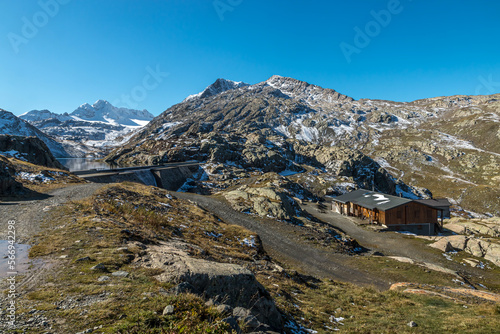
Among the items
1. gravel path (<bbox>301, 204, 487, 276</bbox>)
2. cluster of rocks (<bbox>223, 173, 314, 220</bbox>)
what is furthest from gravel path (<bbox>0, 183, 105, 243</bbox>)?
gravel path (<bbox>301, 204, 487, 276</bbox>)

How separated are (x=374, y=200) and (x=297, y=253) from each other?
3685cm

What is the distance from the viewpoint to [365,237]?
41406mm

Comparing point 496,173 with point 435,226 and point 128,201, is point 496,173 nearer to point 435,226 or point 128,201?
point 435,226

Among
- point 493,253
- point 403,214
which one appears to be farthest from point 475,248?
point 403,214

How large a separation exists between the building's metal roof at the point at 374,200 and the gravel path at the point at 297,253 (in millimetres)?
26270

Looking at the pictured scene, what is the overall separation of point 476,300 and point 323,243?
1639 cm

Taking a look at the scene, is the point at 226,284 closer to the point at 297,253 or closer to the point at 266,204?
the point at 297,253

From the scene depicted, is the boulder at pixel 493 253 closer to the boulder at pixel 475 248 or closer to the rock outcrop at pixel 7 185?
the boulder at pixel 475 248

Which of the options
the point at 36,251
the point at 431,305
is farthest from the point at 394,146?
the point at 36,251

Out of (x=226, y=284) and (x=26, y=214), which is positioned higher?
(x=26, y=214)

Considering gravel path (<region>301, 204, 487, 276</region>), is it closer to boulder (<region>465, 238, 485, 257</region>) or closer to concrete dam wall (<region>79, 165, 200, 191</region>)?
boulder (<region>465, 238, 485, 257</region>)

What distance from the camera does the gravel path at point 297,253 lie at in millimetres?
21156

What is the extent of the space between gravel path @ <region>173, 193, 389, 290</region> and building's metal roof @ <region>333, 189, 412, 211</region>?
26.3 m

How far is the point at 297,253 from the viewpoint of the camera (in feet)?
84.4
